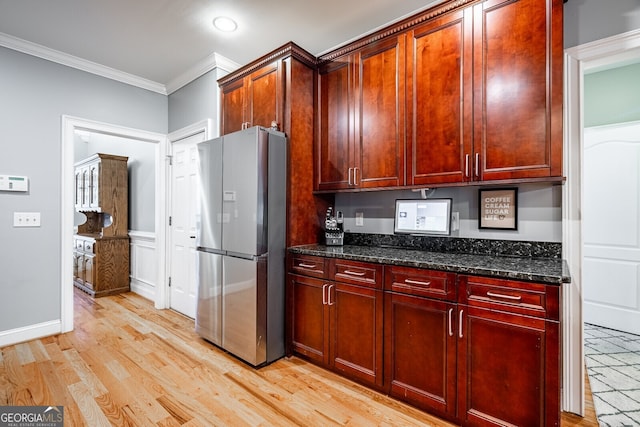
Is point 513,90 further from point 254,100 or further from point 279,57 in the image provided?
point 254,100

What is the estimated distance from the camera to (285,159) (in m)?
2.59

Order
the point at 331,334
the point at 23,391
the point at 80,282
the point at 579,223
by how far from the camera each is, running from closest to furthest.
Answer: the point at 579,223 → the point at 23,391 → the point at 331,334 → the point at 80,282


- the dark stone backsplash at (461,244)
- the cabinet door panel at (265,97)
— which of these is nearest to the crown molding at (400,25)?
the cabinet door panel at (265,97)

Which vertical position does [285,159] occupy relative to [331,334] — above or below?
above

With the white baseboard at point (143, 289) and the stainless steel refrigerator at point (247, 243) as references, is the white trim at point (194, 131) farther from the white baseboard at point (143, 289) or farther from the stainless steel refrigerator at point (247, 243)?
the white baseboard at point (143, 289)

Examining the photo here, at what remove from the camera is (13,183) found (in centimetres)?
282

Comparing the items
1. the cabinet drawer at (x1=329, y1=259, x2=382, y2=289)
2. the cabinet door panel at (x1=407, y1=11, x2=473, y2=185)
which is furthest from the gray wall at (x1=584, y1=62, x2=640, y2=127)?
the cabinet drawer at (x1=329, y1=259, x2=382, y2=289)

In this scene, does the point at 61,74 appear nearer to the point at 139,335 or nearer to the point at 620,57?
the point at 139,335

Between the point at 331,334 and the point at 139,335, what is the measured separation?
2.02 m

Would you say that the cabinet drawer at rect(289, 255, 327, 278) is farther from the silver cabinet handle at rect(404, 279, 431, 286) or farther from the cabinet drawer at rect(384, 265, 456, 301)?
the silver cabinet handle at rect(404, 279, 431, 286)

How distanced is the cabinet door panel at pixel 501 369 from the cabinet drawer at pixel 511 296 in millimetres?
43

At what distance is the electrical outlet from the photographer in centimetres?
284

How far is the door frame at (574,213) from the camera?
184 cm

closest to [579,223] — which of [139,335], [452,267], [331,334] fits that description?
[452,267]
